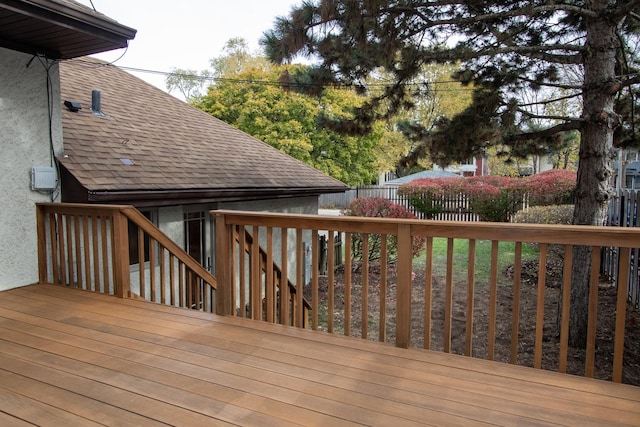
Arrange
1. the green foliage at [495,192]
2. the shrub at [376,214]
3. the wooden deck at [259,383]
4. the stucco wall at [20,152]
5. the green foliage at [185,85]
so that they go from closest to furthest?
the wooden deck at [259,383] < the stucco wall at [20,152] < the shrub at [376,214] < the green foliage at [495,192] < the green foliage at [185,85]

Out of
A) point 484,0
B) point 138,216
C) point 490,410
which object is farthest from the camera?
point 484,0

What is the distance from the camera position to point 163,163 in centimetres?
639

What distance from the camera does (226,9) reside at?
17.3 meters

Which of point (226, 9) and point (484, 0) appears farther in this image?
point (226, 9)

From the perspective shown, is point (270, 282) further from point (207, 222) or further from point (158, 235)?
point (207, 222)

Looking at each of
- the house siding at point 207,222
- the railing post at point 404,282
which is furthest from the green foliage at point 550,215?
the railing post at point 404,282

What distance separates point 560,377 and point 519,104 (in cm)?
422

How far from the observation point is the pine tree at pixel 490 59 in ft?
16.1

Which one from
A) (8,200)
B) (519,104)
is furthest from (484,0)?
(8,200)

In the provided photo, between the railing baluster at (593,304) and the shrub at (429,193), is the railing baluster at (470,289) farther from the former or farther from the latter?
the shrub at (429,193)

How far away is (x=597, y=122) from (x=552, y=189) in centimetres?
1186

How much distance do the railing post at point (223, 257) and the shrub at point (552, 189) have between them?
14910 mm

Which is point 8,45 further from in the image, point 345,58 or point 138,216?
point 345,58

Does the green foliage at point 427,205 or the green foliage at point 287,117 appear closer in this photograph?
the green foliage at point 287,117
